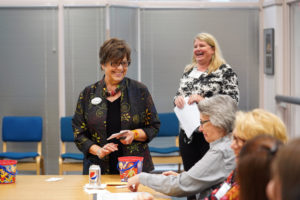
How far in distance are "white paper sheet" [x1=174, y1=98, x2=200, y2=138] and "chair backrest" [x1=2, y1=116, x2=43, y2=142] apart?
2.68 metres

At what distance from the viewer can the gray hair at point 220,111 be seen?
265 centimetres

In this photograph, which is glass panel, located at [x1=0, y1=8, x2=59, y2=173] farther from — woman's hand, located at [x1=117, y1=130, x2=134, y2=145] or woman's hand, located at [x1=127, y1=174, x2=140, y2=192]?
woman's hand, located at [x1=127, y1=174, x2=140, y2=192]

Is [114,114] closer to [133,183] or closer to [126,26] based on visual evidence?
[133,183]

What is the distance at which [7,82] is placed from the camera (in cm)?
646

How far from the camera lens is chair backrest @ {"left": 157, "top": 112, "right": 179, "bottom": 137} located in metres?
6.28

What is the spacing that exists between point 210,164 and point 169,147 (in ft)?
12.6

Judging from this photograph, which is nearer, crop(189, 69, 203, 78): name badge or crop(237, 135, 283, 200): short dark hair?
crop(237, 135, 283, 200): short dark hair

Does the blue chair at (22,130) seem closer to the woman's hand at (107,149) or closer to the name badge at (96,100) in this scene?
the name badge at (96,100)

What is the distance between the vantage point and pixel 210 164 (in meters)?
2.57

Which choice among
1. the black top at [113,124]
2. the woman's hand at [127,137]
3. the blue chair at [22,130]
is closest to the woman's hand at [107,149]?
the woman's hand at [127,137]

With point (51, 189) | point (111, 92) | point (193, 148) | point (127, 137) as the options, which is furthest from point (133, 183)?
point (193, 148)

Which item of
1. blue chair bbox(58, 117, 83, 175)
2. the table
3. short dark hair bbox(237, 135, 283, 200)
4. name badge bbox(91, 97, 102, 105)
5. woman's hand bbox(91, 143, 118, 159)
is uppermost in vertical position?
name badge bbox(91, 97, 102, 105)

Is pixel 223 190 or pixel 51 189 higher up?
pixel 223 190

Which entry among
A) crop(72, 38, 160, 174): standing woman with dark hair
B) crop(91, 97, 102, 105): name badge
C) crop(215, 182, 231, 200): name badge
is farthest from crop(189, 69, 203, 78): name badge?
crop(215, 182, 231, 200): name badge
